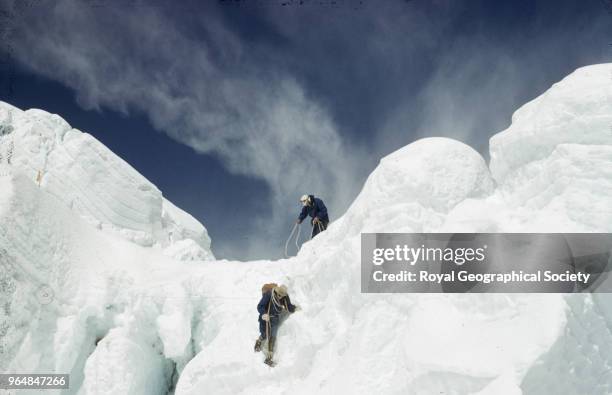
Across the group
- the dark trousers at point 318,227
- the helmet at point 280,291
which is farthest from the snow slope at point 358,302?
the dark trousers at point 318,227

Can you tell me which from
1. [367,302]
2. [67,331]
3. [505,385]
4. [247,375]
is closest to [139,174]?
[67,331]

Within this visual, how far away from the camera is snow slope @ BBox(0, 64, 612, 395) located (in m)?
5.47

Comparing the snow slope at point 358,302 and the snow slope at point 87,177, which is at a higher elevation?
the snow slope at point 87,177

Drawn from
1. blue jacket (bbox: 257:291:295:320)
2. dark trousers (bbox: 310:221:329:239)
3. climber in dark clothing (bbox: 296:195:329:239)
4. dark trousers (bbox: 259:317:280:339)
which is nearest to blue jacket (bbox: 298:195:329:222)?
climber in dark clothing (bbox: 296:195:329:239)

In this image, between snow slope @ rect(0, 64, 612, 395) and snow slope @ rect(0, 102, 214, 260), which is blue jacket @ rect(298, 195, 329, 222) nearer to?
snow slope @ rect(0, 64, 612, 395)

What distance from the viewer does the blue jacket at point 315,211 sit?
12.3m

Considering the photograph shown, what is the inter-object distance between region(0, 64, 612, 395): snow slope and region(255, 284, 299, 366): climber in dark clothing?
0.97ft

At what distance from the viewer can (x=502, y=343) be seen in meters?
5.31

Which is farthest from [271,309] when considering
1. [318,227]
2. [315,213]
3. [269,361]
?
[315,213]

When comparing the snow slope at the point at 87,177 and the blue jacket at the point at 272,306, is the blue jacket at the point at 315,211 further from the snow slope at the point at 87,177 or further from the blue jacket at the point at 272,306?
the snow slope at the point at 87,177

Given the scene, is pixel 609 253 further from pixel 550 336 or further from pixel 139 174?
pixel 139 174

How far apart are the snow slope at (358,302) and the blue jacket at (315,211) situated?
1.53 m

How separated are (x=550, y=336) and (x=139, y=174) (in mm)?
15146

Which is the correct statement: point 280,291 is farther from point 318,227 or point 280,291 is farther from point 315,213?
point 315,213
